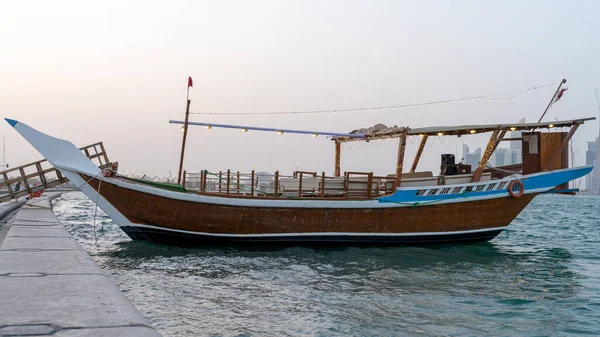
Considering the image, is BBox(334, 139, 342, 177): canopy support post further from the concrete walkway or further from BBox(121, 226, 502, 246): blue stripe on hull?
the concrete walkway

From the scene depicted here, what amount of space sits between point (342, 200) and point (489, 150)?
196 inches

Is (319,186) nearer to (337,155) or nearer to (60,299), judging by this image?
(337,155)

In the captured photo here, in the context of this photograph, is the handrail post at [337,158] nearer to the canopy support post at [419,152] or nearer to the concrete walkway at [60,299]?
the canopy support post at [419,152]

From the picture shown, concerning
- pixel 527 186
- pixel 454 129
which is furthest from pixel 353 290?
pixel 527 186

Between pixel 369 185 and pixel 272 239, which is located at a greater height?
pixel 369 185

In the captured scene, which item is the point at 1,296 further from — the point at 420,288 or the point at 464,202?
the point at 464,202

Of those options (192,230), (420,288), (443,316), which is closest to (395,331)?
(443,316)

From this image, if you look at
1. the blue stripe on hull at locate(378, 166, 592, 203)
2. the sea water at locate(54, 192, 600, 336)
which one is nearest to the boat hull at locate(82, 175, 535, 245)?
the blue stripe on hull at locate(378, 166, 592, 203)

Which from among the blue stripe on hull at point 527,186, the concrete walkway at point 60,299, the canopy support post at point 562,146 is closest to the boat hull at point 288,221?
the blue stripe on hull at point 527,186

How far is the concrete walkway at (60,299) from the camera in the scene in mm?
3293

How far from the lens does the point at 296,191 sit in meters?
15.3

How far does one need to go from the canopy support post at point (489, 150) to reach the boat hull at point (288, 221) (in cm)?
80

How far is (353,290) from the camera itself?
9.05 metres

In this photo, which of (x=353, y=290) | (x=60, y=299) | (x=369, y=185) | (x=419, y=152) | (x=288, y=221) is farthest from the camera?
(x=419, y=152)
